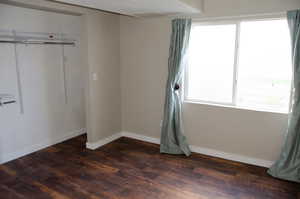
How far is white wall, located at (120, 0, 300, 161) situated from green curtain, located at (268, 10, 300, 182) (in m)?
0.17

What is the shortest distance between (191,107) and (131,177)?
1451mm

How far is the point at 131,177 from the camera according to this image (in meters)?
3.14

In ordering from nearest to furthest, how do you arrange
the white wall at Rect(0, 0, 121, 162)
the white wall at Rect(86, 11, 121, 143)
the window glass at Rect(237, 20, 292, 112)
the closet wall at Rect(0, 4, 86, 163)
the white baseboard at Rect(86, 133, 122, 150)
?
the window glass at Rect(237, 20, 292, 112) < the closet wall at Rect(0, 4, 86, 163) < the white wall at Rect(0, 0, 121, 162) < the white wall at Rect(86, 11, 121, 143) < the white baseboard at Rect(86, 133, 122, 150)

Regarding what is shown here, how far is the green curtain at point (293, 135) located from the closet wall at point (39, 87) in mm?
2936

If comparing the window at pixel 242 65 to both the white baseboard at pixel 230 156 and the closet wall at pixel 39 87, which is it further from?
the closet wall at pixel 39 87

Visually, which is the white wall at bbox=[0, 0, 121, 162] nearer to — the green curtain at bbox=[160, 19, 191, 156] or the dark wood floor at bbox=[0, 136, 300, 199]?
the dark wood floor at bbox=[0, 136, 300, 199]

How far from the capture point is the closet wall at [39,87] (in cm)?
341

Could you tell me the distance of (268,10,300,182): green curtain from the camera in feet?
9.50

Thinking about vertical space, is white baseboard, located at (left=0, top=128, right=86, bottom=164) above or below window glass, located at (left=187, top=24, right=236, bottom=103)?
below

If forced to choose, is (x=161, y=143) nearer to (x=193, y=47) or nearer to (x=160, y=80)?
(x=160, y=80)

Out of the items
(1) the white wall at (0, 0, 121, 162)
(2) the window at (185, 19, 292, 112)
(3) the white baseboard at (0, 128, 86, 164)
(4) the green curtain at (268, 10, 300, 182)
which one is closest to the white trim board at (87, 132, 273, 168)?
(1) the white wall at (0, 0, 121, 162)

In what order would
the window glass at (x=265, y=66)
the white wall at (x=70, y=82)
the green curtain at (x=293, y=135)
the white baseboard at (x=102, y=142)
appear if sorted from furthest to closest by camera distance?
the white baseboard at (x=102, y=142)
the white wall at (x=70, y=82)
the window glass at (x=265, y=66)
the green curtain at (x=293, y=135)

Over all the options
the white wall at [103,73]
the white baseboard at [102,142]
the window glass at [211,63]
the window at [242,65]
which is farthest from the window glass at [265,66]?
the white baseboard at [102,142]

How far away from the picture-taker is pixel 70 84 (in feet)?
14.3
